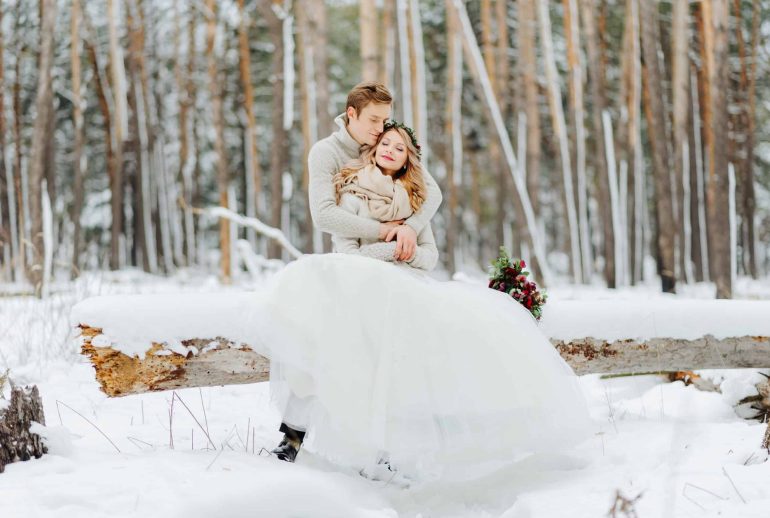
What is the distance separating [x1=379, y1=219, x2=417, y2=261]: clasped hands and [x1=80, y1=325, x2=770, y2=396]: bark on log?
0.83 meters

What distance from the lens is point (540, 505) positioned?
254cm

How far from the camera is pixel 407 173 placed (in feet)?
10.6

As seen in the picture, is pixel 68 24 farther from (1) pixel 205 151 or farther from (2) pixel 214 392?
Answer: (2) pixel 214 392

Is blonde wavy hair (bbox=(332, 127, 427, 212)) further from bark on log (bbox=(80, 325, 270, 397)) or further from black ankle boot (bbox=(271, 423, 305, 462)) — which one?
black ankle boot (bbox=(271, 423, 305, 462))

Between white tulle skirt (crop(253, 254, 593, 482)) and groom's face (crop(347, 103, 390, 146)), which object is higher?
groom's face (crop(347, 103, 390, 146))

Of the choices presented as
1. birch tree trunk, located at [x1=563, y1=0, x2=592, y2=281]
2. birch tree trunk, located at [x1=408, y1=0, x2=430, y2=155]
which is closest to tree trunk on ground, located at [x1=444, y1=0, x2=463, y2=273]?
birch tree trunk, located at [x1=408, y1=0, x2=430, y2=155]

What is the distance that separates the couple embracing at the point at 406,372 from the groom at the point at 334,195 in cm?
10

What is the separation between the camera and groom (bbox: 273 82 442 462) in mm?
3080

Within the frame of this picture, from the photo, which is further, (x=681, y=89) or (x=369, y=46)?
(x=681, y=89)

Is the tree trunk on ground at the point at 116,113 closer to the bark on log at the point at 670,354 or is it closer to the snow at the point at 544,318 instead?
the snow at the point at 544,318

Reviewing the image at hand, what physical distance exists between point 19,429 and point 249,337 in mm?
963

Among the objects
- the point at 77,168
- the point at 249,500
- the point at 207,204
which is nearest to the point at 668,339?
the point at 249,500

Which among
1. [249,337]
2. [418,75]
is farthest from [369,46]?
[249,337]

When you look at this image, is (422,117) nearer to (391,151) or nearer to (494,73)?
(494,73)
